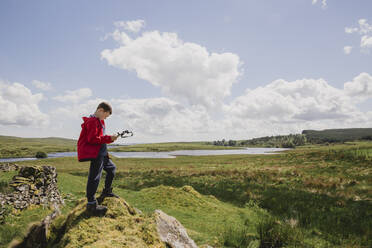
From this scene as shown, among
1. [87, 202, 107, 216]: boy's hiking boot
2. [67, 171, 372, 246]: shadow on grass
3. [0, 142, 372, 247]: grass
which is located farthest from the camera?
[67, 171, 372, 246]: shadow on grass

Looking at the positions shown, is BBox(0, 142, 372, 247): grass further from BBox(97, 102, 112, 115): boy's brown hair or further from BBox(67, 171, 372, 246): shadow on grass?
BBox(97, 102, 112, 115): boy's brown hair

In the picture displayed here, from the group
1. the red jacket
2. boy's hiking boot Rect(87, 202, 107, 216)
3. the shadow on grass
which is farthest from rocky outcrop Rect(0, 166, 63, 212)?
the shadow on grass

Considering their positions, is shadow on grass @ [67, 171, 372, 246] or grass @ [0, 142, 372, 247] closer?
grass @ [0, 142, 372, 247]

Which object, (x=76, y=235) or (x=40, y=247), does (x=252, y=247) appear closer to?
(x=76, y=235)

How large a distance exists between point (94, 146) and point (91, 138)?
270mm

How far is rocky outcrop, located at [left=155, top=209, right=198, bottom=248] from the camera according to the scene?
204 inches

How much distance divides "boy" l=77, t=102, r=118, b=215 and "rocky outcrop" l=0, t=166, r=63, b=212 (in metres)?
6.96

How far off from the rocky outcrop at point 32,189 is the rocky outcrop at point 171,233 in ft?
25.8

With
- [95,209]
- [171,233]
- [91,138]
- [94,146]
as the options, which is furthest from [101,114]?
[171,233]

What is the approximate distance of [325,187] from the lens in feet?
59.7

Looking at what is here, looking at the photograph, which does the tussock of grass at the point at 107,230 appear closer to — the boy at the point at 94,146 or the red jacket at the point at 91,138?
the boy at the point at 94,146

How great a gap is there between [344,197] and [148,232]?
17.0 metres

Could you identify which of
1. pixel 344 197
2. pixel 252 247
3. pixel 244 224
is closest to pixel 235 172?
pixel 344 197

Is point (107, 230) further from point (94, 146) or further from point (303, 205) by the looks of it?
point (303, 205)
